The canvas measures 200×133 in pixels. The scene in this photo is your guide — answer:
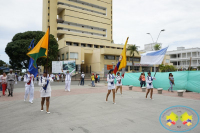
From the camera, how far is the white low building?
2689 inches

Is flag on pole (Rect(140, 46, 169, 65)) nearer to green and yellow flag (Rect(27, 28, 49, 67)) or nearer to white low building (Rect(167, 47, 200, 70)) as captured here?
green and yellow flag (Rect(27, 28, 49, 67))

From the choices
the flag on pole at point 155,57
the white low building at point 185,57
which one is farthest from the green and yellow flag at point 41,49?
the white low building at point 185,57

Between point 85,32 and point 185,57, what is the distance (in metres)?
45.1

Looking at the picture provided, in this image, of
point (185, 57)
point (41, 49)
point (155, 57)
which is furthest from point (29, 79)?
point (185, 57)

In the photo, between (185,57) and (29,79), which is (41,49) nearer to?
(29,79)

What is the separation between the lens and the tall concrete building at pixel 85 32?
48.1 meters

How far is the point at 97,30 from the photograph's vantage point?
213 feet

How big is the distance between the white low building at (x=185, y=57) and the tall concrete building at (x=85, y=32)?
22.4 m

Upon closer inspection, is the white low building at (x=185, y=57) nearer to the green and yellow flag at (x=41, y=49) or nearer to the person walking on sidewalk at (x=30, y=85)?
the person walking on sidewalk at (x=30, y=85)

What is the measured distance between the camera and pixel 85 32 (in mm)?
62375

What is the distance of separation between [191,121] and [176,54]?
256ft

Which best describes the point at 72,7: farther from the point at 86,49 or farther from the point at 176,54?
the point at 176,54

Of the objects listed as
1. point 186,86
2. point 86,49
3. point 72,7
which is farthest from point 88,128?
point 72,7

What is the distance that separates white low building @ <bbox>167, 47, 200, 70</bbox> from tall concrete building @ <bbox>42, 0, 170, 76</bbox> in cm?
2237
